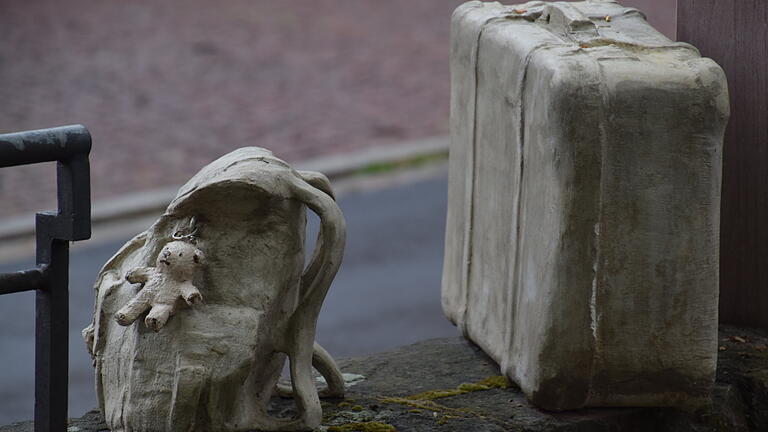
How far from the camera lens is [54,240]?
2.79m

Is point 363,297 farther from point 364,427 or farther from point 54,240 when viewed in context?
point 54,240

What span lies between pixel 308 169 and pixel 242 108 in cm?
144

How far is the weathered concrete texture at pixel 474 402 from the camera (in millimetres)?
3236

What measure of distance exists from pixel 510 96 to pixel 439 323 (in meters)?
2.88

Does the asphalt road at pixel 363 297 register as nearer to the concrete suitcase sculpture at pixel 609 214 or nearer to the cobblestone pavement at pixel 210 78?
the cobblestone pavement at pixel 210 78

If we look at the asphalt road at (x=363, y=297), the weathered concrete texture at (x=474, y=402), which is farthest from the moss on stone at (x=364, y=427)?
the asphalt road at (x=363, y=297)

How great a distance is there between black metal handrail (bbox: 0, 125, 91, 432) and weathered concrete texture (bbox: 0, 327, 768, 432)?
393mm

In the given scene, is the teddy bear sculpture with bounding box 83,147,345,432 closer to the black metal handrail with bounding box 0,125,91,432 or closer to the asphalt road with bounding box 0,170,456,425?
the black metal handrail with bounding box 0,125,91,432

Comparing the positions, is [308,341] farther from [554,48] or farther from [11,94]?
[11,94]

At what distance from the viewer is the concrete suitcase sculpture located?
10.0ft

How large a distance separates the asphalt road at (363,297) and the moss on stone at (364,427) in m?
2.48

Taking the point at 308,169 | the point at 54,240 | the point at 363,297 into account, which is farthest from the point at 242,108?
the point at 54,240

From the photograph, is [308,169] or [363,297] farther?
[308,169]

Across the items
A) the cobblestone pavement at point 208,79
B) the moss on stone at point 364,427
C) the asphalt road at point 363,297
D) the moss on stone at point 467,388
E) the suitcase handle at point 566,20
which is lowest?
the asphalt road at point 363,297
